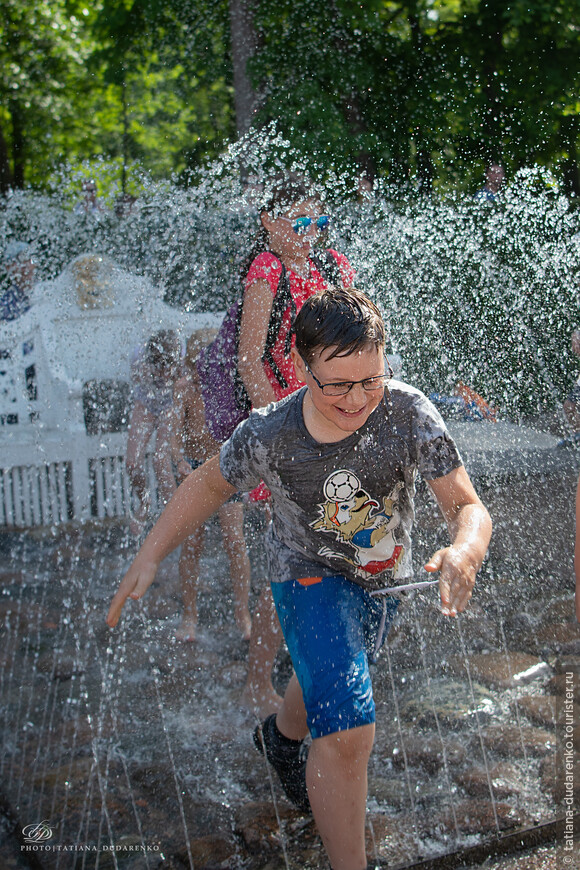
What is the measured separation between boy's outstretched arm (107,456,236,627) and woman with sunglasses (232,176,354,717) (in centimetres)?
74

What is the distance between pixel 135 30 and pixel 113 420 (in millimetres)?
7324

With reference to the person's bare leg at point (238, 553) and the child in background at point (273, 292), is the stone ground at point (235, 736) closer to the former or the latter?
the person's bare leg at point (238, 553)

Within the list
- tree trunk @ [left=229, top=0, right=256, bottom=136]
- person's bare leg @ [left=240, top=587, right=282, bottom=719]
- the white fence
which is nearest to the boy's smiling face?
person's bare leg @ [left=240, top=587, right=282, bottom=719]

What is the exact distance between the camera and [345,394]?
1.95 m

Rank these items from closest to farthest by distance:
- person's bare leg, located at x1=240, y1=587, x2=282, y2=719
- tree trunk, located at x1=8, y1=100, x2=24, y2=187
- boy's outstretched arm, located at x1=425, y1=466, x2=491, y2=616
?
1. boy's outstretched arm, located at x1=425, y1=466, x2=491, y2=616
2. person's bare leg, located at x1=240, y1=587, x2=282, y2=719
3. tree trunk, located at x1=8, y1=100, x2=24, y2=187

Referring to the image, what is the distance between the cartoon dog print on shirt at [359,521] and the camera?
2064 millimetres

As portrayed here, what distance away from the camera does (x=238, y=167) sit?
34.1 feet

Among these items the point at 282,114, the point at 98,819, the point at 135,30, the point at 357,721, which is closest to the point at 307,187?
the point at 357,721

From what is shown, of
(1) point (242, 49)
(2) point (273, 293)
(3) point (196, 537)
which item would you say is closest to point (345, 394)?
(2) point (273, 293)

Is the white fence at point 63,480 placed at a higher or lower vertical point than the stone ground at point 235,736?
higher

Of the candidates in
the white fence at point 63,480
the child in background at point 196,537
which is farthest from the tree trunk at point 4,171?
the child in background at point 196,537

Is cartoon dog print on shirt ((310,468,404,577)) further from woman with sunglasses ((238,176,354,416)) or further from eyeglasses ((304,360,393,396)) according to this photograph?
woman with sunglasses ((238,176,354,416))

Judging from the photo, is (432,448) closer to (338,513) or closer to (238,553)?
(338,513)

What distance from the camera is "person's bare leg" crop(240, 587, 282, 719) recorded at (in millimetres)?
2930
